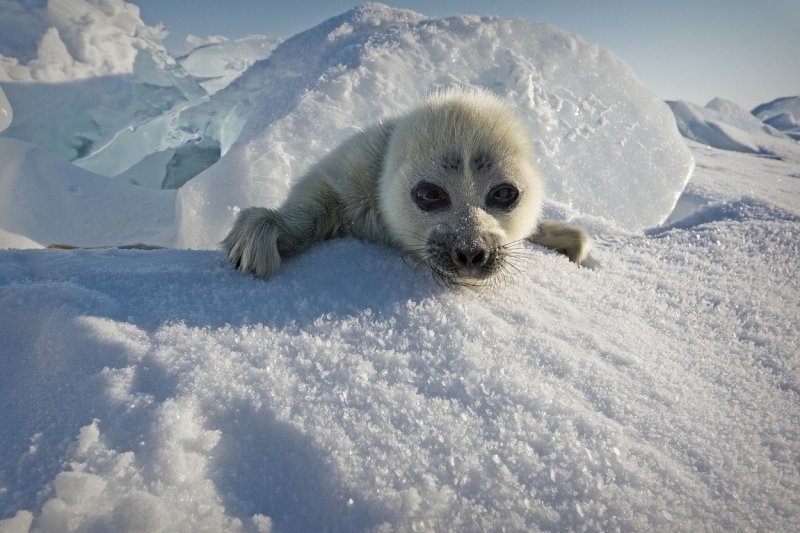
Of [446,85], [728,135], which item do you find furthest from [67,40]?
[728,135]

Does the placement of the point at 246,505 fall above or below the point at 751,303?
below

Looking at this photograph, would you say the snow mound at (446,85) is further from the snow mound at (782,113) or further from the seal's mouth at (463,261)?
the snow mound at (782,113)

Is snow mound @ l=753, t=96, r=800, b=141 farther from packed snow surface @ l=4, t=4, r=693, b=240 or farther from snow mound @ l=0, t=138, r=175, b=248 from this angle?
snow mound @ l=0, t=138, r=175, b=248

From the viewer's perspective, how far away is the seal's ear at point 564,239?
186cm

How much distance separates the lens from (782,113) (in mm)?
19531

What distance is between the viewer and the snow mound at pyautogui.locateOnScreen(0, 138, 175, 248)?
3.52 m

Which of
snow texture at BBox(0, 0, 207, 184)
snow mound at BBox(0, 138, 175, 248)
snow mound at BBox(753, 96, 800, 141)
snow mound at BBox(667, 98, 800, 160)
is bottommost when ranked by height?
snow mound at BBox(0, 138, 175, 248)

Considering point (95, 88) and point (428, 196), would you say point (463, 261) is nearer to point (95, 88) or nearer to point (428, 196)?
point (428, 196)

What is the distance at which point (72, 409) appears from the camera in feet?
2.47


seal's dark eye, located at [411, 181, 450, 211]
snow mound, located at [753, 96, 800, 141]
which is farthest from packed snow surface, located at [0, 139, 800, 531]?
snow mound, located at [753, 96, 800, 141]

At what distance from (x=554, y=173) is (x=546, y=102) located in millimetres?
769

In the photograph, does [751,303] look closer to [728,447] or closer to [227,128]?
[728,447]

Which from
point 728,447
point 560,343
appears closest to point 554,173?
point 560,343

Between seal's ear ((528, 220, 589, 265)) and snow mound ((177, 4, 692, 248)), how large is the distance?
4.07 ft
